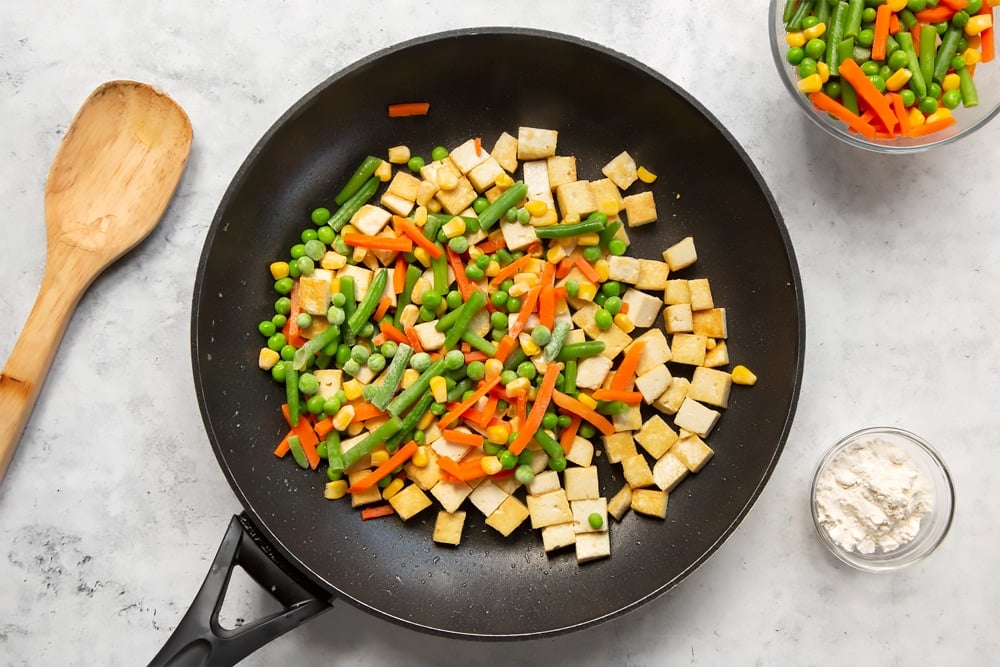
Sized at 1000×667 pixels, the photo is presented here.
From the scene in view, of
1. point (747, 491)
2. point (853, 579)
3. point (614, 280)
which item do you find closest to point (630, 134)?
point (614, 280)

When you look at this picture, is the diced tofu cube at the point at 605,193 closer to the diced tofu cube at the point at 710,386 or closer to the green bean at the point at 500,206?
the green bean at the point at 500,206

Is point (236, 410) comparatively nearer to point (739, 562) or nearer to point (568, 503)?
point (568, 503)

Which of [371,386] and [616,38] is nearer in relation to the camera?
[371,386]

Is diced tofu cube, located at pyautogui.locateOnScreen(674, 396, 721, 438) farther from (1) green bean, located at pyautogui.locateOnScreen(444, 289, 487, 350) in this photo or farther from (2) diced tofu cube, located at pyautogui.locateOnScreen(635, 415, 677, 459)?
(1) green bean, located at pyautogui.locateOnScreen(444, 289, 487, 350)

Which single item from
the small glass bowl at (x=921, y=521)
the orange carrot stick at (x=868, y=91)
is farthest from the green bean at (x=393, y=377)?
the orange carrot stick at (x=868, y=91)

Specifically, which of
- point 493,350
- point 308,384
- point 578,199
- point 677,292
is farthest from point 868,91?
point 308,384

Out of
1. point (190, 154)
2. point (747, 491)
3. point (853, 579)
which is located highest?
point (190, 154)
